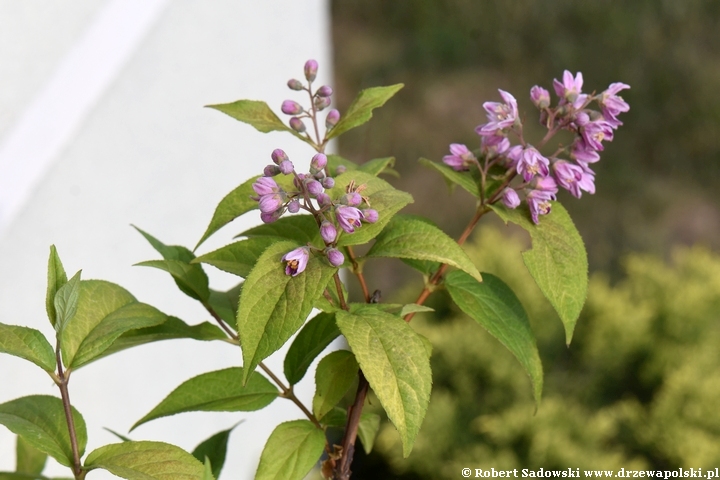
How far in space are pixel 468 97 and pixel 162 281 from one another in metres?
1.86

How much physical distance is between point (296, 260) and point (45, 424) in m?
0.17

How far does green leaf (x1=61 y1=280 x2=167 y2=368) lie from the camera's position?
42 cm

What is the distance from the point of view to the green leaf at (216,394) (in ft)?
1.61

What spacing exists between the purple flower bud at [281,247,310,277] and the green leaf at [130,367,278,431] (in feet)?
0.40

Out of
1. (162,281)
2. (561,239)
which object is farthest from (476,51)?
(561,239)

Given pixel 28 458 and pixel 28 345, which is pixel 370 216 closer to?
pixel 28 345

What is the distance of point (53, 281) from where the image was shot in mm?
411

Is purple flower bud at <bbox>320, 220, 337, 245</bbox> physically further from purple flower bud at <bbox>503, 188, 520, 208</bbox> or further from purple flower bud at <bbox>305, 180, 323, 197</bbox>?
purple flower bud at <bbox>503, 188, 520, 208</bbox>

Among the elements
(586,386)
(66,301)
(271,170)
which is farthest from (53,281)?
(586,386)

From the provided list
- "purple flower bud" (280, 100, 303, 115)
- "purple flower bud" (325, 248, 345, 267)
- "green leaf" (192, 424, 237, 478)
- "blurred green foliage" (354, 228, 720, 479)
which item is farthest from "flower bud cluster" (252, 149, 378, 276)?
"blurred green foliage" (354, 228, 720, 479)

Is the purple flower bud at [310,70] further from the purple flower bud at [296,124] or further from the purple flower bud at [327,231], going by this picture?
the purple flower bud at [327,231]

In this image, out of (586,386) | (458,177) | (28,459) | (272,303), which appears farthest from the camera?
(586,386)

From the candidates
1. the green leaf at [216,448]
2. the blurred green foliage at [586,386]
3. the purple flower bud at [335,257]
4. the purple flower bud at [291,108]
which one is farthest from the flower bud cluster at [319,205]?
the blurred green foliage at [586,386]

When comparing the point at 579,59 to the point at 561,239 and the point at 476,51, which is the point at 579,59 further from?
the point at 561,239
